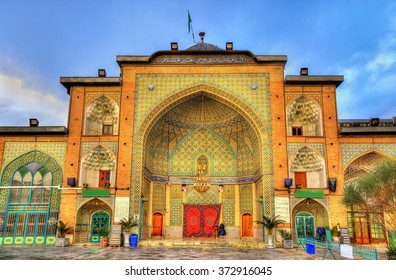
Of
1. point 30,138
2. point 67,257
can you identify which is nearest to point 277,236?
point 67,257

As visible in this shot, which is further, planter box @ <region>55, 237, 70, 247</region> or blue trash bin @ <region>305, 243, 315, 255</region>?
planter box @ <region>55, 237, 70, 247</region>

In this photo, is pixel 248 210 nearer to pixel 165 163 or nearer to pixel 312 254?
pixel 165 163

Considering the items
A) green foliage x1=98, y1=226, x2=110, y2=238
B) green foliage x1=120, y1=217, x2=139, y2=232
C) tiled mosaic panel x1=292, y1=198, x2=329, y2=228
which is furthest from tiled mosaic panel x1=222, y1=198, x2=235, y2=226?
green foliage x1=98, y1=226, x2=110, y2=238

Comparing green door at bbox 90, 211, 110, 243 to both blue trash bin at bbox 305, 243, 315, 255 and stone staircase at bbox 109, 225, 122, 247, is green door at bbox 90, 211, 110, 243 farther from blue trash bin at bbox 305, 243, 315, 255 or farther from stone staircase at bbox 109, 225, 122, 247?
blue trash bin at bbox 305, 243, 315, 255

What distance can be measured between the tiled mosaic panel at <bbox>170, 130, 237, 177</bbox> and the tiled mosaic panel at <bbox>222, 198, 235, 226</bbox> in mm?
1700

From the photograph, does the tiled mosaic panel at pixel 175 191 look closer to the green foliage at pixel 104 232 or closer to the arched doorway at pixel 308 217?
the green foliage at pixel 104 232

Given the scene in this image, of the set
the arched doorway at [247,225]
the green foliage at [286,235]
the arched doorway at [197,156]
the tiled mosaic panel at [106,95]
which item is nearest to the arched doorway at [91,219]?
the arched doorway at [197,156]

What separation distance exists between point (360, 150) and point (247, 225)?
799cm

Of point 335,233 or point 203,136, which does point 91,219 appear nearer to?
point 203,136

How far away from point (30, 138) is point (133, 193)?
21.9ft

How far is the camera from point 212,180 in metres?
22.8

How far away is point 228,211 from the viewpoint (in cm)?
2248

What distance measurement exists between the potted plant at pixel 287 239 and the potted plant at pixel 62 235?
433 inches

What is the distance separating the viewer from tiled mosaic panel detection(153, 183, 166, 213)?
72.0ft
